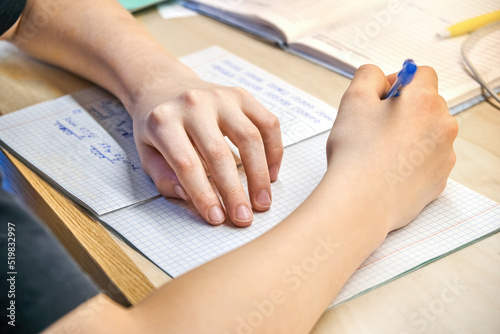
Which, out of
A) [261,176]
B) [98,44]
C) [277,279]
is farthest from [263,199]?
[98,44]

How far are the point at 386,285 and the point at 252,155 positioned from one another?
193 mm

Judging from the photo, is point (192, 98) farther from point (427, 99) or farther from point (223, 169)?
point (427, 99)

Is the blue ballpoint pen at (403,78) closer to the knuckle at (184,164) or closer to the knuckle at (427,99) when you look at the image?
the knuckle at (427,99)

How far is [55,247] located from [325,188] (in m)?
0.28

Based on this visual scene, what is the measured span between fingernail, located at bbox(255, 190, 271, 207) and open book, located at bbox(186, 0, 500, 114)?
0.32 meters

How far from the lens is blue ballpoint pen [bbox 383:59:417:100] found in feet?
1.67

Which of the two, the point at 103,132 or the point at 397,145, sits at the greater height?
the point at 397,145

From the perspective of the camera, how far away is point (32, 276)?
0.51 m

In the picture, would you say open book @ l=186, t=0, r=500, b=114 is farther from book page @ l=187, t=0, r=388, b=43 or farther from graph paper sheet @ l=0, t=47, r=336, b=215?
graph paper sheet @ l=0, t=47, r=336, b=215

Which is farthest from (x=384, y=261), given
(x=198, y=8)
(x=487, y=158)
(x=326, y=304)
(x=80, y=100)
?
(x=198, y=8)

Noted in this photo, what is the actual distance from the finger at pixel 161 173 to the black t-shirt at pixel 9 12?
0.37m

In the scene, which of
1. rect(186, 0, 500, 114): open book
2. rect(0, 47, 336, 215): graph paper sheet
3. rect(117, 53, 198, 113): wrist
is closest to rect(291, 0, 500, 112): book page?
rect(186, 0, 500, 114): open book

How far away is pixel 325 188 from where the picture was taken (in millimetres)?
500

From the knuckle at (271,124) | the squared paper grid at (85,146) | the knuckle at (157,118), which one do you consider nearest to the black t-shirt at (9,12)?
the squared paper grid at (85,146)
